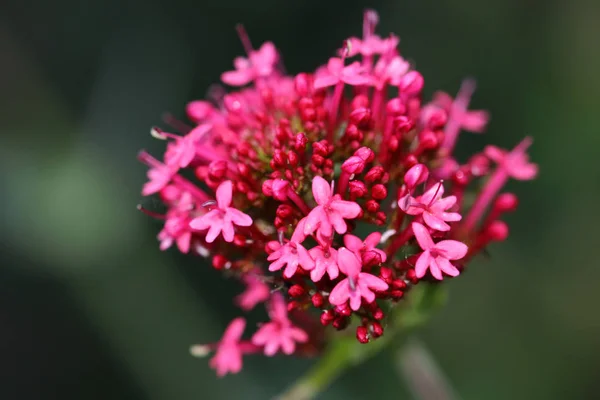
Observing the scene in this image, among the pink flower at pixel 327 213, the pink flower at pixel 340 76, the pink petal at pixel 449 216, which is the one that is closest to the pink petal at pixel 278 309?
the pink flower at pixel 327 213

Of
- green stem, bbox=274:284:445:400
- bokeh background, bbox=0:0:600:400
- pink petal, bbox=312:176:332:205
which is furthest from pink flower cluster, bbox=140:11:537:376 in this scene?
bokeh background, bbox=0:0:600:400

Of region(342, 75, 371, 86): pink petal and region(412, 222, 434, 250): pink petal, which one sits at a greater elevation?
region(342, 75, 371, 86): pink petal

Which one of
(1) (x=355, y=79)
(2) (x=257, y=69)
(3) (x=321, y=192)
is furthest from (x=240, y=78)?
(3) (x=321, y=192)

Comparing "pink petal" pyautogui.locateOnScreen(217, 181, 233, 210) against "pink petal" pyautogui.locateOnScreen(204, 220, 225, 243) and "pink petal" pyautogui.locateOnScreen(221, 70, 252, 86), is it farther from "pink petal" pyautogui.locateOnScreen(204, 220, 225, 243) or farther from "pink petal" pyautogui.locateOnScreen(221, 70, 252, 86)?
"pink petal" pyautogui.locateOnScreen(221, 70, 252, 86)

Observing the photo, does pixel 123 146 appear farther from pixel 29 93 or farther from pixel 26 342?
pixel 26 342

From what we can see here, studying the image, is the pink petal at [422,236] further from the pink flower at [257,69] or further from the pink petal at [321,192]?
the pink flower at [257,69]

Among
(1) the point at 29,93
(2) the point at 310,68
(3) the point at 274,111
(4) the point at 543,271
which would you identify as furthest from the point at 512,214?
(1) the point at 29,93

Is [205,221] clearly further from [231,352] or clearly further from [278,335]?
A: [231,352]
